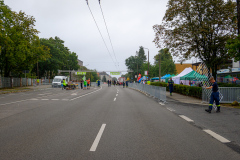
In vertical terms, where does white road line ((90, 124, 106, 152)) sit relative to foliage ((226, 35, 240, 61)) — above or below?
below

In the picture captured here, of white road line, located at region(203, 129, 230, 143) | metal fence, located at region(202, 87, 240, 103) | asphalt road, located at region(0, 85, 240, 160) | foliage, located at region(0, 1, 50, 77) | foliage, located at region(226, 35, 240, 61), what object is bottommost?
white road line, located at region(203, 129, 230, 143)

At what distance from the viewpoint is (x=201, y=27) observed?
16.8 metres

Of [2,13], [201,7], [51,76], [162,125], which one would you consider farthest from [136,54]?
[162,125]

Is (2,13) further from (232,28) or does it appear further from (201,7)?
(232,28)

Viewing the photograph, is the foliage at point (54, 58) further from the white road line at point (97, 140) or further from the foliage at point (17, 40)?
the white road line at point (97, 140)

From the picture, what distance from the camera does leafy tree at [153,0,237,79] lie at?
678 inches

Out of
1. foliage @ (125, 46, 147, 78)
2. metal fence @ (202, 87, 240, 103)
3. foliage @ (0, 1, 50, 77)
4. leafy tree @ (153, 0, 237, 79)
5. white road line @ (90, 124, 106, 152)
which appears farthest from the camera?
foliage @ (125, 46, 147, 78)

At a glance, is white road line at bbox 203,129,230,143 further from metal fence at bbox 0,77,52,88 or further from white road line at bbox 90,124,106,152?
metal fence at bbox 0,77,52,88

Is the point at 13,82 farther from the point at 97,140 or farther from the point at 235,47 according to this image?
the point at 97,140

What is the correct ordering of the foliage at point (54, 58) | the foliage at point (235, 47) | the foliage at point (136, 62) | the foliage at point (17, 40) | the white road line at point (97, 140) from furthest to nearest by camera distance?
the foliage at point (136, 62) < the foliage at point (54, 58) < the foliage at point (17, 40) < the foliage at point (235, 47) < the white road line at point (97, 140)

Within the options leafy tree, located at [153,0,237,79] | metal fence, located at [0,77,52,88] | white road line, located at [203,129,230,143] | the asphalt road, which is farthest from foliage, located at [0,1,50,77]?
white road line, located at [203,129,230,143]

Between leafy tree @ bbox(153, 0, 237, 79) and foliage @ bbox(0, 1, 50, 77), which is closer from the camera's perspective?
leafy tree @ bbox(153, 0, 237, 79)

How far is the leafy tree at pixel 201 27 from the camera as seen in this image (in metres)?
17.2

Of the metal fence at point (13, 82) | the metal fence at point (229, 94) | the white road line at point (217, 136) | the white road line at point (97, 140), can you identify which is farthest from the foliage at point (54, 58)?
the white road line at point (217, 136)
